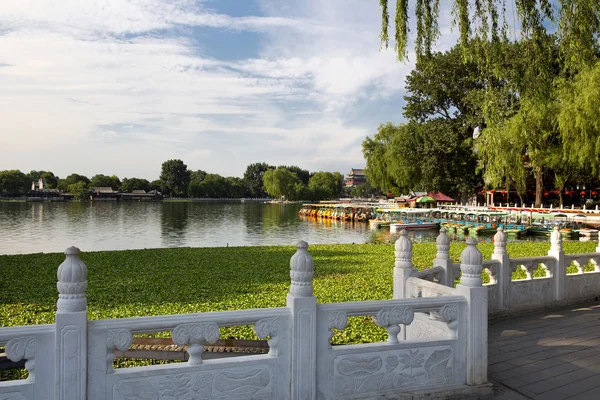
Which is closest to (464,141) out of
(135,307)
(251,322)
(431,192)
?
(431,192)

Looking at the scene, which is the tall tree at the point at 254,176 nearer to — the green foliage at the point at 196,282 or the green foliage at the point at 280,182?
the green foliage at the point at 280,182

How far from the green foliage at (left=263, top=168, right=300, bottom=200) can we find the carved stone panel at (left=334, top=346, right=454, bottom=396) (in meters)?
95.5

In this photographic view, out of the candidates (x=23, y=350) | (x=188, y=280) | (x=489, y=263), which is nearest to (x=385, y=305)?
(x=23, y=350)

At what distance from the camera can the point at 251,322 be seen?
3562 millimetres

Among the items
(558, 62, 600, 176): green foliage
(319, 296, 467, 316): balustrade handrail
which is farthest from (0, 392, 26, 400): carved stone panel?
(558, 62, 600, 176): green foliage

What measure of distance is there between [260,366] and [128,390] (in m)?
0.93

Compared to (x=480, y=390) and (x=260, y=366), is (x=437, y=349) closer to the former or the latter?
(x=480, y=390)

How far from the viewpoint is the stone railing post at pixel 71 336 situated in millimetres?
3129

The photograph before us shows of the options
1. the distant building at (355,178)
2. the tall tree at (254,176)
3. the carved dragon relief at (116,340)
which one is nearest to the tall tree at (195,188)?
the tall tree at (254,176)

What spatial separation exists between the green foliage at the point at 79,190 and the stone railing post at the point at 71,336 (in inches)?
5255

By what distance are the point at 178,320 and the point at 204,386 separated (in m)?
0.51

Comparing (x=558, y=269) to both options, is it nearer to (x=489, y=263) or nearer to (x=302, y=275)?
(x=489, y=263)

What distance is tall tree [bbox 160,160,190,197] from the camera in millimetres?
137375

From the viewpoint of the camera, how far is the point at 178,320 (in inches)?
133
